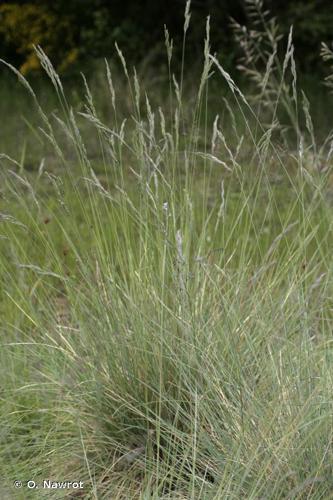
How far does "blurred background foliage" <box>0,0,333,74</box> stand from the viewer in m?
10.0

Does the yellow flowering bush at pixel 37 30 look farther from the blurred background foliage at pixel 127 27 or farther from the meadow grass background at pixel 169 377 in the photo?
the meadow grass background at pixel 169 377

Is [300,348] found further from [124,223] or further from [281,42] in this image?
[281,42]

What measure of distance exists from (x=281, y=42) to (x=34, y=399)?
823cm

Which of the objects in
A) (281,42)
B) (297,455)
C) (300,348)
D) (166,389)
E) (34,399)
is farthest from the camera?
(281,42)

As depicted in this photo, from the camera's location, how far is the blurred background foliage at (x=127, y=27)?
394 inches

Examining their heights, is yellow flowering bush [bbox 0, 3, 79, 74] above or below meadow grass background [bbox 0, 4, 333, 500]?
below

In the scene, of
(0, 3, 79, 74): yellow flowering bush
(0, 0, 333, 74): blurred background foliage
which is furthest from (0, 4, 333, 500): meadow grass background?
(0, 3, 79, 74): yellow flowering bush

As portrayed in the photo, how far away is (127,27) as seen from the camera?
10.9 meters

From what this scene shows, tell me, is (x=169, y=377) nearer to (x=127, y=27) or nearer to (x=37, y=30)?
(x=127, y=27)

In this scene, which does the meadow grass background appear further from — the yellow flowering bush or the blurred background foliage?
the yellow flowering bush

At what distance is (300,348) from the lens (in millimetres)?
2609

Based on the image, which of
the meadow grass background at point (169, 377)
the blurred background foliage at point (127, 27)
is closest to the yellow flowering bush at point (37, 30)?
the blurred background foliage at point (127, 27)

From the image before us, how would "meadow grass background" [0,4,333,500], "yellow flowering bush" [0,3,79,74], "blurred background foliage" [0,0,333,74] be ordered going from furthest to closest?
"yellow flowering bush" [0,3,79,74]
"blurred background foliage" [0,0,333,74]
"meadow grass background" [0,4,333,500]

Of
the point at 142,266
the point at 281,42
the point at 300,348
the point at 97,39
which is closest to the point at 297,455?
the point at 300,348
